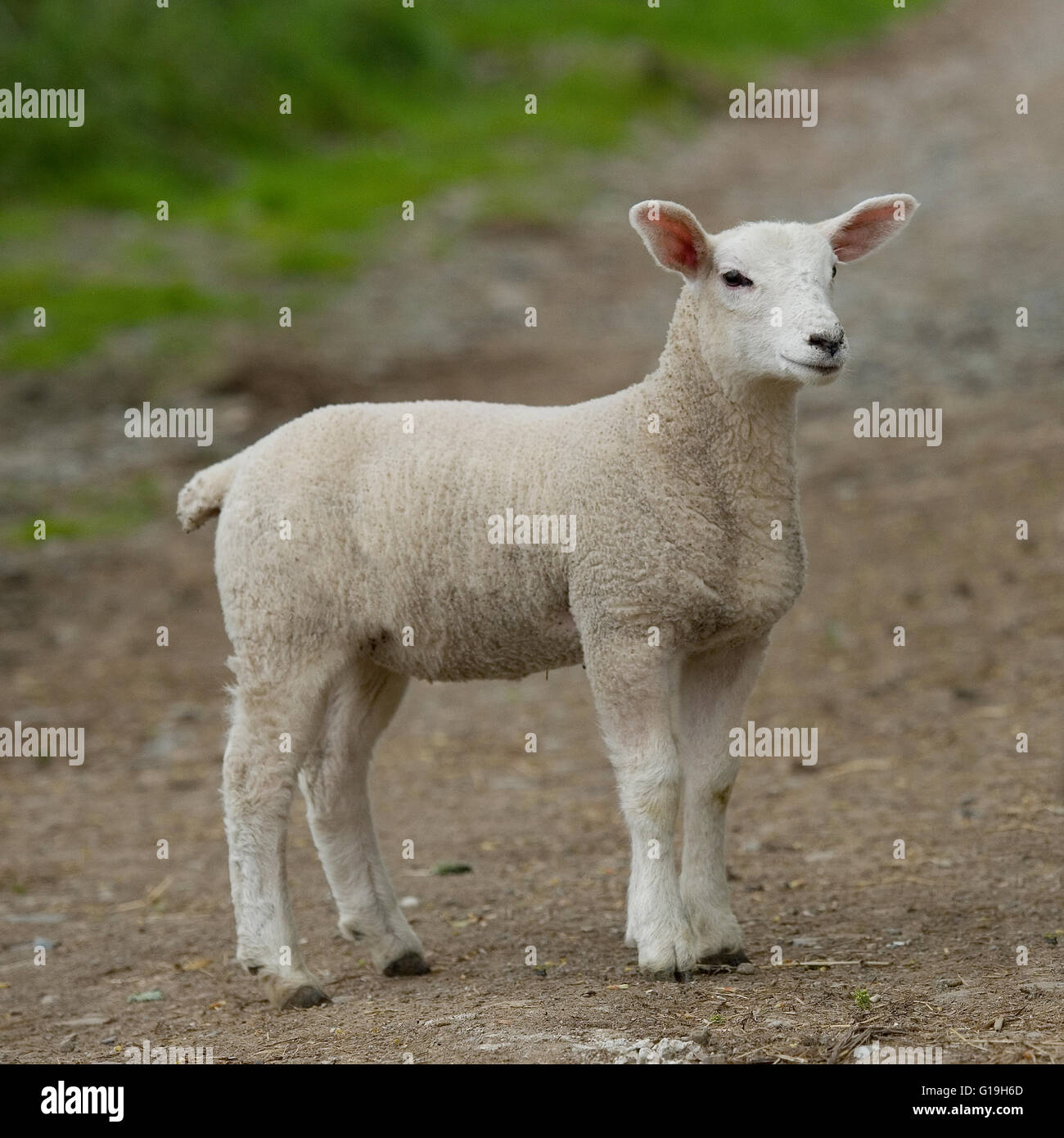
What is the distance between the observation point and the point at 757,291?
5902mm

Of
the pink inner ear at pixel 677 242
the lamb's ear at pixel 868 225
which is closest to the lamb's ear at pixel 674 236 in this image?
the pink inner ear at pixel 677 242

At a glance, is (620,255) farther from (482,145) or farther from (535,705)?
(535,705)

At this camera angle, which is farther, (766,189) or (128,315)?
(766,189)

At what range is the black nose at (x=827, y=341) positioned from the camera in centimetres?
566

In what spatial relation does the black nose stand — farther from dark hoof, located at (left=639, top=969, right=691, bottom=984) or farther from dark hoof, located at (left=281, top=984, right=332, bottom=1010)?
dark hoof, located at (left=281, top=984, right=332, bottom=1010)

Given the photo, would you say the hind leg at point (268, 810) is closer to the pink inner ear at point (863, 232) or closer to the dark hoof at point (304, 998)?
the dark hoof at point (304, 998)

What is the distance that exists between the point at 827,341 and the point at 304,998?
274 centimetres

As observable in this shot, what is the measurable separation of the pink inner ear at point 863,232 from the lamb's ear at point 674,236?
1.76 feet

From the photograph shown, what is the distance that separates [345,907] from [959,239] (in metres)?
15.5

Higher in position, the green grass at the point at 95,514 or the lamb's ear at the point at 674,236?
the green grass at the point at 95,514

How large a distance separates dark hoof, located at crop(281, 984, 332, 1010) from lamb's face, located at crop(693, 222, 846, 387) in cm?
245

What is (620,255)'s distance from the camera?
20734 mm

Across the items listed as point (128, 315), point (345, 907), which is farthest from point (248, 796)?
point (128, 315)

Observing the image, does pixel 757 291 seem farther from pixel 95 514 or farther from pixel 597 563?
pixel 95 514
